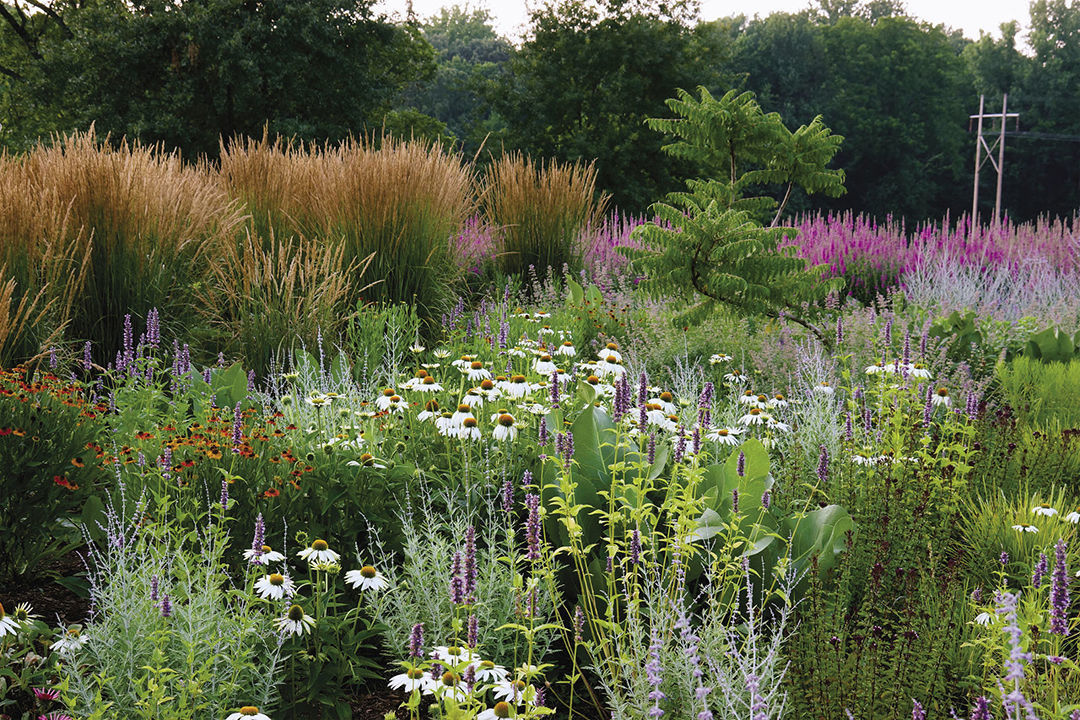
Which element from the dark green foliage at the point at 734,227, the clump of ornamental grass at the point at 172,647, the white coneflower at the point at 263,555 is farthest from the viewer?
the dark green foliage at the point at 734,227

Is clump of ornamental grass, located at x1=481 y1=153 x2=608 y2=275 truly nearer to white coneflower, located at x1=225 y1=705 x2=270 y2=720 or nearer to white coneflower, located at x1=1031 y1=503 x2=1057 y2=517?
white coneflower, located at x1=1031 y1=503 x2=1057 y2=517

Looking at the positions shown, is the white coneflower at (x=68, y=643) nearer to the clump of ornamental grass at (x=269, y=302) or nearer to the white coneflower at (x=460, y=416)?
the white coneflower at (x=460, y=416)

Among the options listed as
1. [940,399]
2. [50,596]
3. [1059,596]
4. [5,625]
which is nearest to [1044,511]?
[940,399]

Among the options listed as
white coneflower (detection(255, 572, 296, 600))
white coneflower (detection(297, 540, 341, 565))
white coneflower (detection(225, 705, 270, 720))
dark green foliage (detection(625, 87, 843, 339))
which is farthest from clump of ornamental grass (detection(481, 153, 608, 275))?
white coneflower (detection(225, 705, 270, 720))

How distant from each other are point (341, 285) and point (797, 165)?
3.16 meters

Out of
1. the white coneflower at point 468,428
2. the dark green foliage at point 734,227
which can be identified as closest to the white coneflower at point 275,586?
the white coneflower at point 468,428

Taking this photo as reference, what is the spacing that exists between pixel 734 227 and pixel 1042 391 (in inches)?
74.0

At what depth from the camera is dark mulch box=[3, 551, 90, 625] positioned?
2588 millimetres

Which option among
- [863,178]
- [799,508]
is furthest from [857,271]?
[863,178]

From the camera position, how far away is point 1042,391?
4547mm

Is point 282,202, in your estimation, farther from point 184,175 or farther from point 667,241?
point 667,241

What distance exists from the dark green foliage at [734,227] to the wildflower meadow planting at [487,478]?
3cm

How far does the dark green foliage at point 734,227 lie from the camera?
4.79 meters

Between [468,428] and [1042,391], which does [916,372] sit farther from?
[468,428]
